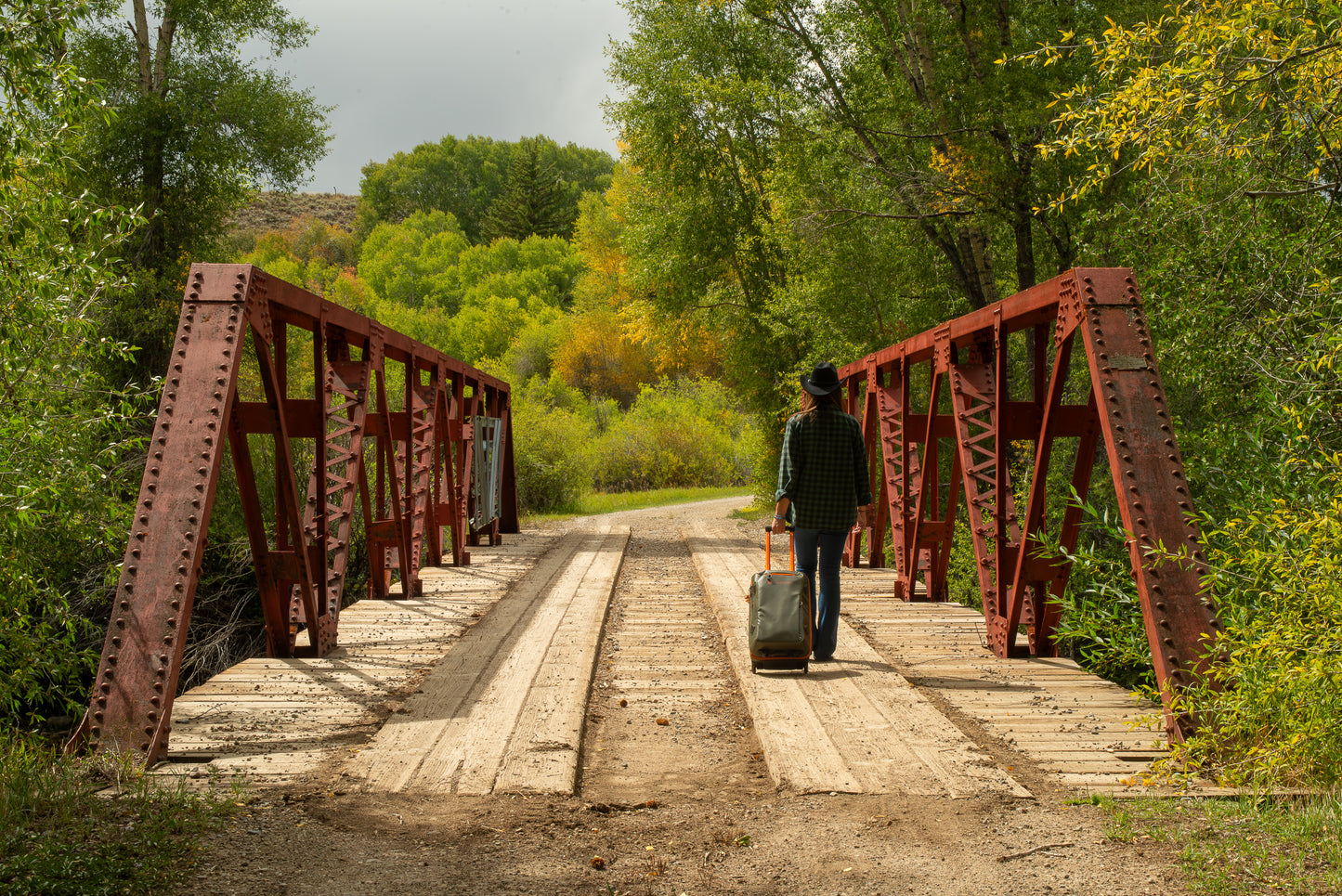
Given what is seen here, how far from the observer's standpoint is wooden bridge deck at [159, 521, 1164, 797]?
3883mm

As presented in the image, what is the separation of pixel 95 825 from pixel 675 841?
6.72 ft

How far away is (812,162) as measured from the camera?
1444 centimetres

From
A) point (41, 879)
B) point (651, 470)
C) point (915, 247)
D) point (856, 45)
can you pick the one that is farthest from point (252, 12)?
point (41, 879)

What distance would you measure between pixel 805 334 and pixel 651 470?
557 inches

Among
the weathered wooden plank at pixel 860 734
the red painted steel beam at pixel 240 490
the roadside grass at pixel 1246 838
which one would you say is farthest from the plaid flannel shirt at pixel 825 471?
the red painted steel beam at pixel 240 490

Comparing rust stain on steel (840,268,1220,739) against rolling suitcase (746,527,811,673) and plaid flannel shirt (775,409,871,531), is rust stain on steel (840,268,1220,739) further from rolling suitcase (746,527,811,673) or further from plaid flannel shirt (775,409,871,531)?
rolling suitcase (746,527,811,673)

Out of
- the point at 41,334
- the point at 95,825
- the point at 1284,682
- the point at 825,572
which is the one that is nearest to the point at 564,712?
the point at 825,572

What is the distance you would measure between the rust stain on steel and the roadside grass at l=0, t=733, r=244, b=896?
12.7 ft

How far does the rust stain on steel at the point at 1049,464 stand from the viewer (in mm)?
4051

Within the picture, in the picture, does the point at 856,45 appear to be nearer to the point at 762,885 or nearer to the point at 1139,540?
the point at 1139,540

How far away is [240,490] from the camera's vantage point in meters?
5.60

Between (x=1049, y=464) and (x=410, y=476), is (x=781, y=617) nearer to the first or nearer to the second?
(x=1049, y=464)

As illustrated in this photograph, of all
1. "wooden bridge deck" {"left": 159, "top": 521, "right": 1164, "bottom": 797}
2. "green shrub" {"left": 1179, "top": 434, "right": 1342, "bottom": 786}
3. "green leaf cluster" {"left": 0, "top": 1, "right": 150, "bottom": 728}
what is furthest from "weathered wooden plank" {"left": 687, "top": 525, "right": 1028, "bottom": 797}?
"green leaf cluster" {"left": 0, "top": 1, "right": 150, "bottom": 728}

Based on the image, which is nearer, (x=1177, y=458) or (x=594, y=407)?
(x=1177, y=458)
